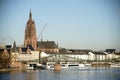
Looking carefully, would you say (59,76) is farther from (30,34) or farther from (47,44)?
(47,44)

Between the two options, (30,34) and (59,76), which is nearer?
(59,76)

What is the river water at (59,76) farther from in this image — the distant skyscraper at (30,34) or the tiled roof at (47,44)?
the tiled roof at (47,44)

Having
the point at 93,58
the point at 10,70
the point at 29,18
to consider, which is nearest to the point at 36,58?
the point at 29,18

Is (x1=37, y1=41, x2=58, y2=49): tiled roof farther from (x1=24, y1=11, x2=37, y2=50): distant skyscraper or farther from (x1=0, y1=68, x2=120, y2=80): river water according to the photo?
(x1=0, y1=68, x2=120, y2=80): river water

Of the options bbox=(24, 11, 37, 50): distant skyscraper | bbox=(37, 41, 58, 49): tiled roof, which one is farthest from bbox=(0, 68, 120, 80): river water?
bbox=(37, 41, 58, 49): tiled roof

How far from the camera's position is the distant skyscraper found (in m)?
31.8

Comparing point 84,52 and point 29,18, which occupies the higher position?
point 29,18

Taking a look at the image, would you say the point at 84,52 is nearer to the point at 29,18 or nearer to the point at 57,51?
the point at 57,51

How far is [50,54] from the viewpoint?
112ft

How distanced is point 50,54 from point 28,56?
3.14 meters

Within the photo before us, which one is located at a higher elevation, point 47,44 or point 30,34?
point 30,34

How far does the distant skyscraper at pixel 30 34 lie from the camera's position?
31.8 m

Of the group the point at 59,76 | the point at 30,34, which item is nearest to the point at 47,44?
the point at 30,34

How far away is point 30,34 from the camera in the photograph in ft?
105
